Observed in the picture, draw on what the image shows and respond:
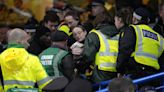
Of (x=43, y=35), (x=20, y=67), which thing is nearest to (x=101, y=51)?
(x=20, y=67)

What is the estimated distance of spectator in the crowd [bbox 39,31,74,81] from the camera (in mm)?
7250

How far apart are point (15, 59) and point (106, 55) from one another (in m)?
1.59

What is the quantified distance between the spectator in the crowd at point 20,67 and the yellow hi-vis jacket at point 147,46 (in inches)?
58.7

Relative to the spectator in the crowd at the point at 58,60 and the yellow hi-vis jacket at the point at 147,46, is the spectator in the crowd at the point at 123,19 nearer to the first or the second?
the yellow hi-vis jacket at the point at 147,46

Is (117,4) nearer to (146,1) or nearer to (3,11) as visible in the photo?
(146,1)

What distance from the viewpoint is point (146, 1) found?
42.4 ft

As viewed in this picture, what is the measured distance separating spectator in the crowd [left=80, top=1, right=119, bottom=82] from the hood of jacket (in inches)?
52.0

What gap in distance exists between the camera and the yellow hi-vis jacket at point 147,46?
7504 mm

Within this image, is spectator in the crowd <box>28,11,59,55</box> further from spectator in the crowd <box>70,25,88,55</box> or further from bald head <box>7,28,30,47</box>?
bald head <box>7,28,30,47</box>

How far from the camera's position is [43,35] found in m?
9.06

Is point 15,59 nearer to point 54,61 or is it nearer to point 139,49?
point 54,61

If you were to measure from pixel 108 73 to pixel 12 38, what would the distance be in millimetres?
1697

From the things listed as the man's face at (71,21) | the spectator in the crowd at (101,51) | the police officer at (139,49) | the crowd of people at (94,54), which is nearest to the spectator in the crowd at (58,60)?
the crowd of people at (94,54)

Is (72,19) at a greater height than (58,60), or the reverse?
(72,19)
